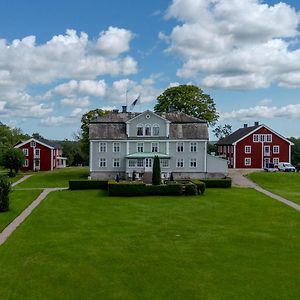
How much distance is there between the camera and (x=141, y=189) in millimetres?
43344

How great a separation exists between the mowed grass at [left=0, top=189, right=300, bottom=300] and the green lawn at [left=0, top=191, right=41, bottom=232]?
137cm

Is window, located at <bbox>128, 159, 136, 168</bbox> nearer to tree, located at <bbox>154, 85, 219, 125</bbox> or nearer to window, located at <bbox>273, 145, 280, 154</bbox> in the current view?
tree, located at <bbox>154, 85, 219, 125</bbox>

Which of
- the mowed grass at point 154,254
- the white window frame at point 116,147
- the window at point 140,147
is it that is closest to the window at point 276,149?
the window at point 140,147

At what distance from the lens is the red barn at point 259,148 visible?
70250mm

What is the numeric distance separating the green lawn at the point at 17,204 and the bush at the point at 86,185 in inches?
166

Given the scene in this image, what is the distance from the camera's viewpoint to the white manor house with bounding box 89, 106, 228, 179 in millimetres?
58406

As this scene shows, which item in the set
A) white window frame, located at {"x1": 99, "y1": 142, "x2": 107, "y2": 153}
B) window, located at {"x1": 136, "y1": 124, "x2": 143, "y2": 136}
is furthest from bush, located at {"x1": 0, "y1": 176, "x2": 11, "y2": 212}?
window, located at {"x1": 136, "y1": 124, "x2": 143, "y2": 136}

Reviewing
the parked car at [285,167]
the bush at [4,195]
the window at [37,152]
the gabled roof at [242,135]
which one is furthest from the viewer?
the window at [37,152]

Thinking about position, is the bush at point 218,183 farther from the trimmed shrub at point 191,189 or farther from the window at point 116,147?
the window at point 116,147

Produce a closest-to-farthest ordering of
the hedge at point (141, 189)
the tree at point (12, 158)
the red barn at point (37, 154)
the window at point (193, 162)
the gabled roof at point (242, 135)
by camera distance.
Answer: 1. the hedge at point (141, 189)
2. the window at point (193, 162)
3. the tree at point (12, 158)
4. the gabled roof at point (242, 135)
5. the red barn at point (37, 154)

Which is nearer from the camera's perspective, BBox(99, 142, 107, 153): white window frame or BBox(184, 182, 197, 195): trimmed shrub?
BBox(184, 182, 197, 195): trimmed shrub

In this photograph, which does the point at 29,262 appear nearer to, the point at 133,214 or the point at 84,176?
the point at 133,214

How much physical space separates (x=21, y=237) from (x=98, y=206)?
1319 centimetres

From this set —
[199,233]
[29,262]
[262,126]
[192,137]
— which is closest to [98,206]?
[199,233]
